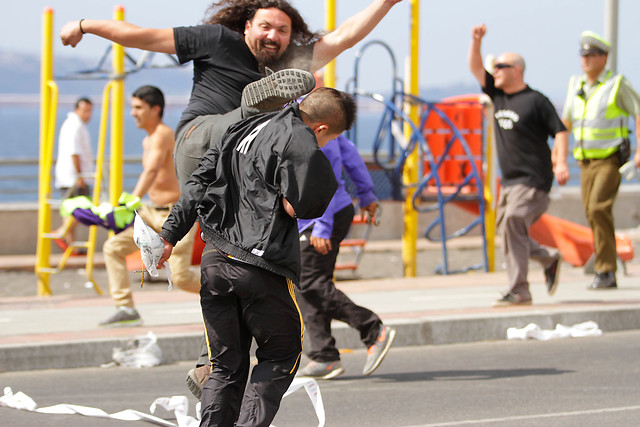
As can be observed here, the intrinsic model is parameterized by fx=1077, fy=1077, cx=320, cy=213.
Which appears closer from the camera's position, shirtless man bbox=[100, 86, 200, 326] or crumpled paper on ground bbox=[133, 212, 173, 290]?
crumpled paper on ground bbox=[133, 212, 173, 290]

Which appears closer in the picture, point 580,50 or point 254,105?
point 254,105

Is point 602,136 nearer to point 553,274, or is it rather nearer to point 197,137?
point 553,274

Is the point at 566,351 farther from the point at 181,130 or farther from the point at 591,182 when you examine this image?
the point at 181,130

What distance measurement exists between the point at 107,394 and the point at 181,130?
6.40ft

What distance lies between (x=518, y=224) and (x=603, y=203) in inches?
51.4

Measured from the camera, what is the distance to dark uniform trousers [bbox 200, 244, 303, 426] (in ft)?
13.2

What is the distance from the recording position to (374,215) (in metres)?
6.62

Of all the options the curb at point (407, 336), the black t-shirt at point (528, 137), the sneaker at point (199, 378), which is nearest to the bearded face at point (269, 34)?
the sneaker at point (199, 378)

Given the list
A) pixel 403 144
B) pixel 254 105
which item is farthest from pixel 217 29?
pixel 403 144

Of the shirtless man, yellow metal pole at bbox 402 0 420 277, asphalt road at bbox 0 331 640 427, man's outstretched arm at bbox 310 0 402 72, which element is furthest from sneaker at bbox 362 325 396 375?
yellow metal pole at bbox 402 0 420 277

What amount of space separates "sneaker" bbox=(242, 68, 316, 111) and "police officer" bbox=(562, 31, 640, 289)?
5553 millimetres

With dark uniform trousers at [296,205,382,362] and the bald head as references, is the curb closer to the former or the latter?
dark uniform trousers at [296,205,382,362]

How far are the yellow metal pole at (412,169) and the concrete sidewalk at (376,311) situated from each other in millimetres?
674

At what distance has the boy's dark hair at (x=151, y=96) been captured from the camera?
7984mm
